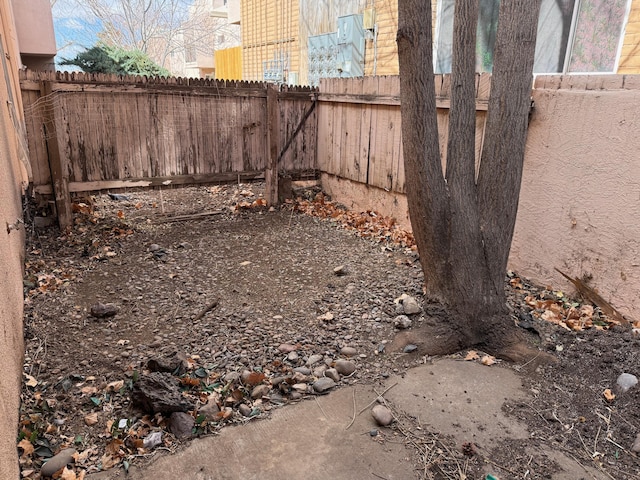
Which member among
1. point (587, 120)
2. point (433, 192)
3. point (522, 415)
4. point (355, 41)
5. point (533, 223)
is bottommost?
point (522, 415)

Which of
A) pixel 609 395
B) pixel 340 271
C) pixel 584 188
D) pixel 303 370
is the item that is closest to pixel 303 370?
pixel 303 370

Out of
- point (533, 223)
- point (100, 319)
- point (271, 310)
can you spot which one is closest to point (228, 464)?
point (271, 310)

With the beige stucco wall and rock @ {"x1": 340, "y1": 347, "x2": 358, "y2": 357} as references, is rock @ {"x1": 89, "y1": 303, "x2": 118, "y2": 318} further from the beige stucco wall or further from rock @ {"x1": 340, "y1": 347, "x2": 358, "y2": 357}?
the beige stucco wall

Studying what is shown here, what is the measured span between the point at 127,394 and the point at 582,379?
3117mm

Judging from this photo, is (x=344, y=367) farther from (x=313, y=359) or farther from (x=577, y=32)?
(x=577, y=32)

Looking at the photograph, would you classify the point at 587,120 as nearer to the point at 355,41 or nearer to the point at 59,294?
the point at 59,294

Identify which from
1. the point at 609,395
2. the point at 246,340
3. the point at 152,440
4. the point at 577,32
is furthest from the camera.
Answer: the point at 577,32

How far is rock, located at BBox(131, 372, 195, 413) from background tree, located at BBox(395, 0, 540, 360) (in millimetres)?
1767

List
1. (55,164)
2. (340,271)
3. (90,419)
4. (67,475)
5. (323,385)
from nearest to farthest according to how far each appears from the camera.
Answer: (67,475) < (90,419) < (323,385) < (340,271) < (55,164)

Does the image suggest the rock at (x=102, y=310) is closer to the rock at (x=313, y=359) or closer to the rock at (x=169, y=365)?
the rock at (x=169, y=365)

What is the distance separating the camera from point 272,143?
7.27 metres

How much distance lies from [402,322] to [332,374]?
33.7 inches

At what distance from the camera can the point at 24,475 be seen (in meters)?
2.23

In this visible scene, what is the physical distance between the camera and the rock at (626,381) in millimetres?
2932
